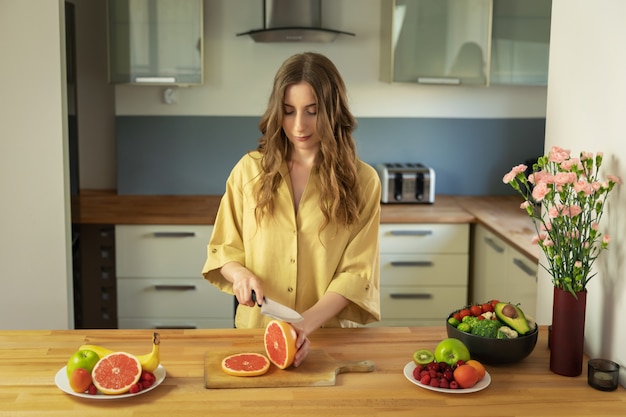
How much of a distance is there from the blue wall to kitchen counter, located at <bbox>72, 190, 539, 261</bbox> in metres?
0.10

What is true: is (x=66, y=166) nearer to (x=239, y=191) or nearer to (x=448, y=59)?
(x=239, y=191)

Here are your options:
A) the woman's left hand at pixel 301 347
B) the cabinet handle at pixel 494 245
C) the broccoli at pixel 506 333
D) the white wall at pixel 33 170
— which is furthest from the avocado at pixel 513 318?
the white wall at pixel 33 170

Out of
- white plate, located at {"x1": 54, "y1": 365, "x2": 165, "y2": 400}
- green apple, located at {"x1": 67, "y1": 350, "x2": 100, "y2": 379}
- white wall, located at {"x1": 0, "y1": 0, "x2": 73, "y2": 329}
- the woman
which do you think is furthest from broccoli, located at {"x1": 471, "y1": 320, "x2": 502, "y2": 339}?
white wall, located at {"x1": 0, "y1": 0, "x2": 73, "y2": 329}

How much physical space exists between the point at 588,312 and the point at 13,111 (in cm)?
247

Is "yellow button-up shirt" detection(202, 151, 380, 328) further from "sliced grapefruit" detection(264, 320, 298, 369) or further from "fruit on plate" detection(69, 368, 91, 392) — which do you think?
"fruit on plate" detection(69, 368, 91, 392)

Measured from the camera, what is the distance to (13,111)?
3.59m

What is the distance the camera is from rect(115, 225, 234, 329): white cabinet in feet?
14.7

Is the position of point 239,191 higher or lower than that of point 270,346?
higher

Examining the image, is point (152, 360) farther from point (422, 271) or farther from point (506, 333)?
point (422, 271)

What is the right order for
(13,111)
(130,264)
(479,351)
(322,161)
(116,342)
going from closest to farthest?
(479,351) → (116,342) → (322,161) → (13,111) → (130,264)

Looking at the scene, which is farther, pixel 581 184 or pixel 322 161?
pixel 322 161

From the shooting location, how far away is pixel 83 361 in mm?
1975

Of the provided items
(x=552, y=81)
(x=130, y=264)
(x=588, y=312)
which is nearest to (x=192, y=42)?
(x=130, y=264)

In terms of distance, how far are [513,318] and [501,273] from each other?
2033 millimetres
